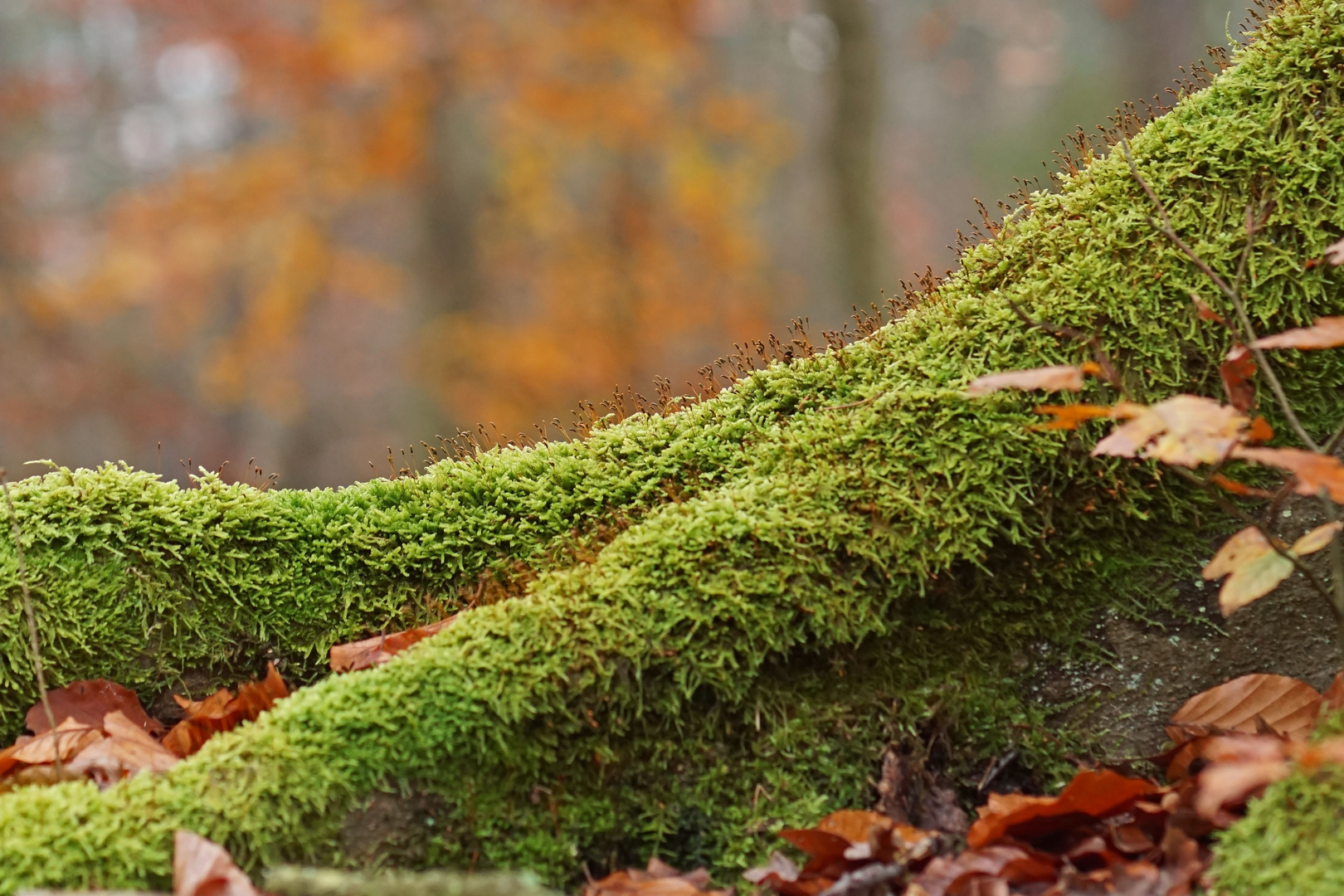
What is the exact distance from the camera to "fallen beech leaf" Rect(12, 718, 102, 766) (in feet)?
6.82

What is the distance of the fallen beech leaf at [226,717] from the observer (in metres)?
2.16

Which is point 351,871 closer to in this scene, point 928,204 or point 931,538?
point 931,538

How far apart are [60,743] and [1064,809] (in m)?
2.03

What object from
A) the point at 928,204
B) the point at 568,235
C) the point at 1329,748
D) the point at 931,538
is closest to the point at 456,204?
the point at 568,235

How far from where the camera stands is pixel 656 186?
12367mm

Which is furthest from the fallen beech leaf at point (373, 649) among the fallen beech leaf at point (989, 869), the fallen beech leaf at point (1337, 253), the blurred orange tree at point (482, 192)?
the blurred orange tree at point (482, 192)

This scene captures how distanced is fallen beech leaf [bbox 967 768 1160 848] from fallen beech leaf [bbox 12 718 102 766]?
182cm

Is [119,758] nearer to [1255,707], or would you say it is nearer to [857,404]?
[857,404]

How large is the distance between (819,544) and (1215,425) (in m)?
0.73

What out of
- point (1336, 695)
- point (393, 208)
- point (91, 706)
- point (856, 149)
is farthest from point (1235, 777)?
point (393, 208)

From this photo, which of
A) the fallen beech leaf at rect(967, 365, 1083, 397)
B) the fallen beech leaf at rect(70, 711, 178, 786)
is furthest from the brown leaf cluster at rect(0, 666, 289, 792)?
the fallen beech leaf at rect(967, 365, 1083, 397)

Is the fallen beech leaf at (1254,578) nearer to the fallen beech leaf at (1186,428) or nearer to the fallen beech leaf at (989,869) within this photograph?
the fallen beech leaf at (1186,428)

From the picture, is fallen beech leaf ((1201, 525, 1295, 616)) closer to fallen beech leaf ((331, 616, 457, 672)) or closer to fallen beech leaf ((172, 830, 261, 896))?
fallen beech leaf ((331, 616, 457, 672))

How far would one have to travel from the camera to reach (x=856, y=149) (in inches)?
337
